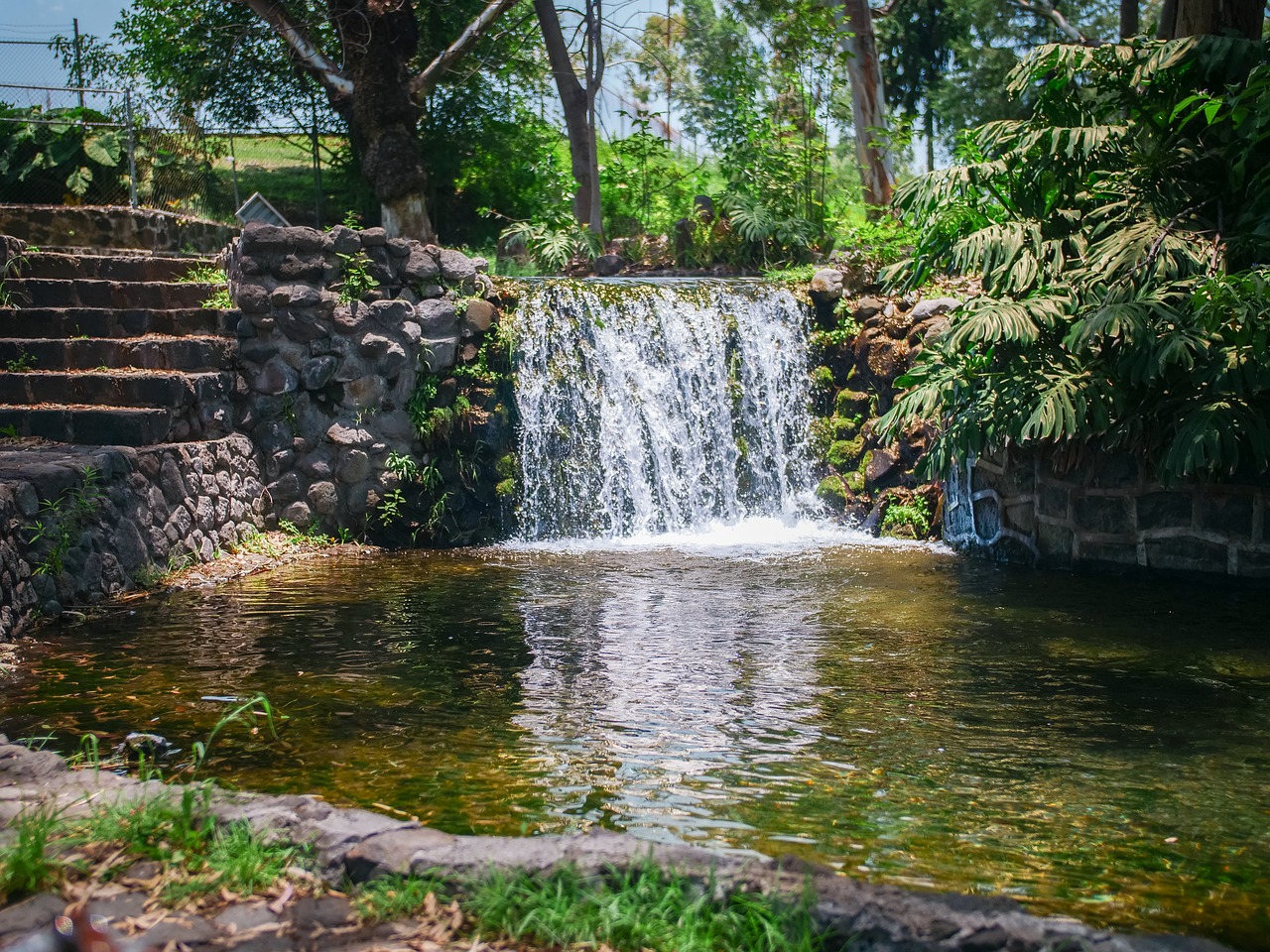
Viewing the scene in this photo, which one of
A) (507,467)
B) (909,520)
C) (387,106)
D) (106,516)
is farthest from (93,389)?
(909,520)

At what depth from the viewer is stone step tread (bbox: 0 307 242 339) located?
910cm

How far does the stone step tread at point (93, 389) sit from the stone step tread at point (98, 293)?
1095mm

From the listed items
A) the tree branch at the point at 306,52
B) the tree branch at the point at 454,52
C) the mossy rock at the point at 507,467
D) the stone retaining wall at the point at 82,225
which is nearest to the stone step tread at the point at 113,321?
the mossy rock at the point at 507,467

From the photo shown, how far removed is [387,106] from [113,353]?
5.32 metres

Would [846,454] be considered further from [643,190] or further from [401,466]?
[643,190]

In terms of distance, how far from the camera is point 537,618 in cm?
675

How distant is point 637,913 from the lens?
105 inches

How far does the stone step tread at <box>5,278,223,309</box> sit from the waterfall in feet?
9.67

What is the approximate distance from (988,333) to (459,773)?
474 centimetres

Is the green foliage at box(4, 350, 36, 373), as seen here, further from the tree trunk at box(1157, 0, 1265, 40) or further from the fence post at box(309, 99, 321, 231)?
the tree trunk at box(1157, 0, 1265, 40)

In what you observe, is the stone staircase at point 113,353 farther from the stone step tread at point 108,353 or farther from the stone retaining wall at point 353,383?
the stone retaining wall at point 353,383

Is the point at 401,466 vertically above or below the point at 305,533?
above

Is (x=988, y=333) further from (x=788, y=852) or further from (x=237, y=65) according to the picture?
(x=237, y=65)

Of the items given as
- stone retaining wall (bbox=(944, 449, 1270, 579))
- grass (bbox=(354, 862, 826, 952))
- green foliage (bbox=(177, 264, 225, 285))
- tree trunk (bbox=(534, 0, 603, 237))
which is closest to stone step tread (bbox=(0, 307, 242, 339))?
green foliage (bbox=(177, 264, 225, 285))
